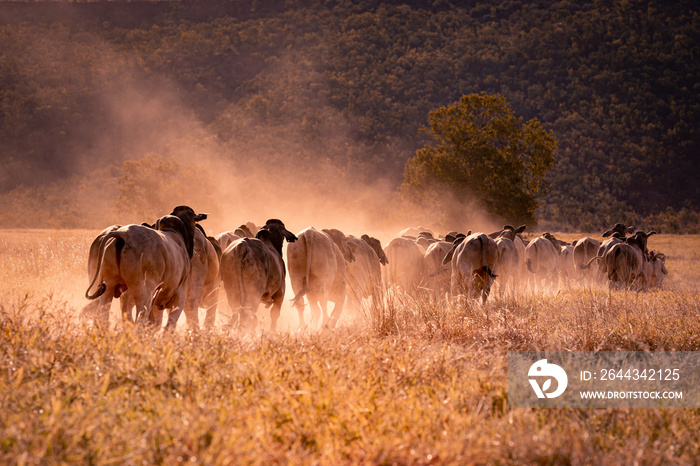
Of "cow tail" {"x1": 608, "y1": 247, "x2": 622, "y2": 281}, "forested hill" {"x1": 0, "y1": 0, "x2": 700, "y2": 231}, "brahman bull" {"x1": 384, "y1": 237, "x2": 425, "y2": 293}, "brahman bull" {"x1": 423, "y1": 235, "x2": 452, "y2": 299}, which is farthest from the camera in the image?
"forested hill" {"x1": 0, "y1": 0, "x2": 700, "y2": 231}

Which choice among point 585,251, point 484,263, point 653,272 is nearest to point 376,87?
point 585,251

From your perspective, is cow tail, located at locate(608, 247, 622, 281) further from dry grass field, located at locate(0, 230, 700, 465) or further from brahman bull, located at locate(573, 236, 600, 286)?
dry grass field, located at locate(0, 230, 700, 465)

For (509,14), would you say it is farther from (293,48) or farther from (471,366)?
(471,366)

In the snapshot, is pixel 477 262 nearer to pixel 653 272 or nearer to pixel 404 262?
pixel 404 262

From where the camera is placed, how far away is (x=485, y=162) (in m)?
37.4

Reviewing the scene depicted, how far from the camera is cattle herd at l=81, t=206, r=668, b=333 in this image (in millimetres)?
6723

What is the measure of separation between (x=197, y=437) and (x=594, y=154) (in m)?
67.9

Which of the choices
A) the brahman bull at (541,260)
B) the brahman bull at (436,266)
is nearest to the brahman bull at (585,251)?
the brahman bull at (541,260)

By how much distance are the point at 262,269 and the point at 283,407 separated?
14.1ft

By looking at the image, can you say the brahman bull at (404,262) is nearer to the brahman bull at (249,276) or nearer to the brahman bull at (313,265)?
the brahman bull at (313,265)

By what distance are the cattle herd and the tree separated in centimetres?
2064

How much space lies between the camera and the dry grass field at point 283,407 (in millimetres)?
3242

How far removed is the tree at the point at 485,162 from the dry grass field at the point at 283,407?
30.6 m

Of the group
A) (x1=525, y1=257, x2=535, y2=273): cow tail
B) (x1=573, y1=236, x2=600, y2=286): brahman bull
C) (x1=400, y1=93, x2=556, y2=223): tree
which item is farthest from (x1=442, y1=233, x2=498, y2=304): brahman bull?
(x1=400, y1=93, x2=556, y2=223): tree
